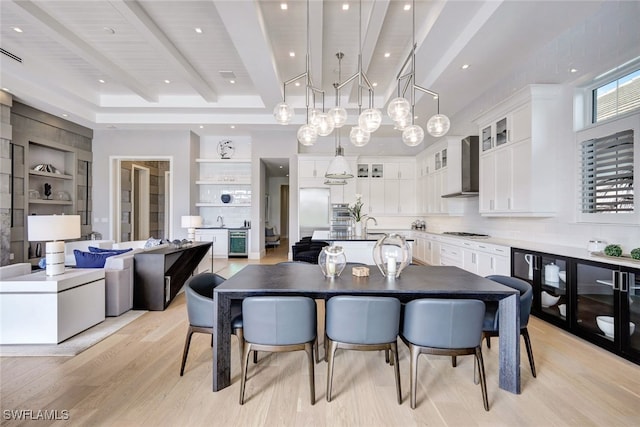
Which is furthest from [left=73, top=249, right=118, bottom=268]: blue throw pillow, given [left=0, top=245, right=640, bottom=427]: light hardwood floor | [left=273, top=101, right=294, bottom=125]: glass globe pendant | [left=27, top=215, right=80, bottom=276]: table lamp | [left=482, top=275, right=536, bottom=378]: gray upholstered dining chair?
[left=482, top=275, right=536, bottom=378]: gray upholstered dining chair

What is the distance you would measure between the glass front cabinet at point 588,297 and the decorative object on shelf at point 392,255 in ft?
6.17

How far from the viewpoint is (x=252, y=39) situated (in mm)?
3648

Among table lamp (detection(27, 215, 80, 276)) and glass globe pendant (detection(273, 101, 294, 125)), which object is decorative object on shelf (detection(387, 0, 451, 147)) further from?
table lamp (detection(27, 215, 80, 276))

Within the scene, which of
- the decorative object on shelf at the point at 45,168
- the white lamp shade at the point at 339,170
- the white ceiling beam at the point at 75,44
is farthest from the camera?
the decorative object on shelf at the point at 45,168

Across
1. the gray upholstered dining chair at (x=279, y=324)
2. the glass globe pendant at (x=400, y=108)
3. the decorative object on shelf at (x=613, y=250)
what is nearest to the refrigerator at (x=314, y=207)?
the glass globe pendant at (x=400, y=108)

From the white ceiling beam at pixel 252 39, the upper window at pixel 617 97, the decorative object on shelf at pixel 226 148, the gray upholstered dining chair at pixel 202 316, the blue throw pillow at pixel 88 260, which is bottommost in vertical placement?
the gray upholstered dining chair at pixel 202 316

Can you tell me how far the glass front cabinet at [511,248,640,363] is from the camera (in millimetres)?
2420

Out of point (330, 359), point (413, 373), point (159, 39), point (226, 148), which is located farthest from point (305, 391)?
point (226, 148)

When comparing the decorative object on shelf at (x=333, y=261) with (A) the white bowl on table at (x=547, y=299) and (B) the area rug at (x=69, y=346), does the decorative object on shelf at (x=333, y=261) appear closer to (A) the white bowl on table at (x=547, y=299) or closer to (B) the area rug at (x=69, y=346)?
(B) the area rug at (x=69, y=346)

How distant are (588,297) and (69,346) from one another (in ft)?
16.0

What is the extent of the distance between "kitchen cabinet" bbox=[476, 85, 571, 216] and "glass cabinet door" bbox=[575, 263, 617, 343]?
3.49 feet

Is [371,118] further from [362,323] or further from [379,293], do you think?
→ [362,323]

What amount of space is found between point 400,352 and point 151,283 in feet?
10.2

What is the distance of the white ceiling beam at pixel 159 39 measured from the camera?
3.35 m
